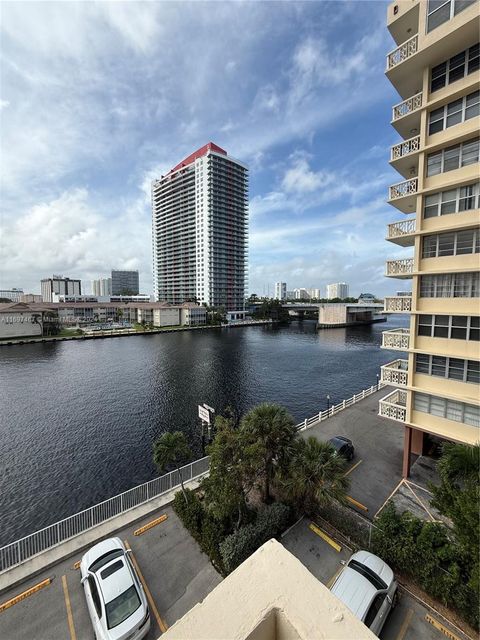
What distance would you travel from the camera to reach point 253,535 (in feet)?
38.8

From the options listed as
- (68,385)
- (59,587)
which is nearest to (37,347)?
(68,385)

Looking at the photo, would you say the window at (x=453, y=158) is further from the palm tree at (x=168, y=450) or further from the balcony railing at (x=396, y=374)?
the palm tree at (x=168, y=450)

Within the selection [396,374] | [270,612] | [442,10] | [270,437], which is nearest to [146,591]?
[270,437]

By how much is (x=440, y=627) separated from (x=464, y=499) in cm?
498

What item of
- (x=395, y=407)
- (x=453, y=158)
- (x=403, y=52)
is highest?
(x=403, y=52)

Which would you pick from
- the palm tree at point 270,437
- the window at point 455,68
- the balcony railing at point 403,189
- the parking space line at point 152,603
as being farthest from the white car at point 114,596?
the window at point 455,68

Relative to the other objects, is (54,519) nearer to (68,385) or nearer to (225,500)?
(225,500)

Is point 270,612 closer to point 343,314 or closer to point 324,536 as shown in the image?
point 324,536

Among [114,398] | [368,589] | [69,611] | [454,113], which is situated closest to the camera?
[368,589]

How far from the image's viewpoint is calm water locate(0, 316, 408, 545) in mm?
20094

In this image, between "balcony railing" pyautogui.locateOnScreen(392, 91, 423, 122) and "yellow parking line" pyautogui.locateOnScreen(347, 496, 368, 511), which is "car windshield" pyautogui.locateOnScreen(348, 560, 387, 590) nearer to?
"yellow parking line" pyautogui.locateOnScreen(347, 496, 368, 511)

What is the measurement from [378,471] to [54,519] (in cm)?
1922

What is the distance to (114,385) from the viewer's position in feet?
133

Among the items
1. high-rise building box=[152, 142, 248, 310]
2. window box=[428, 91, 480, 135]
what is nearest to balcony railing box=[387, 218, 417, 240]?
window box=[428, 91, 480, 135]
